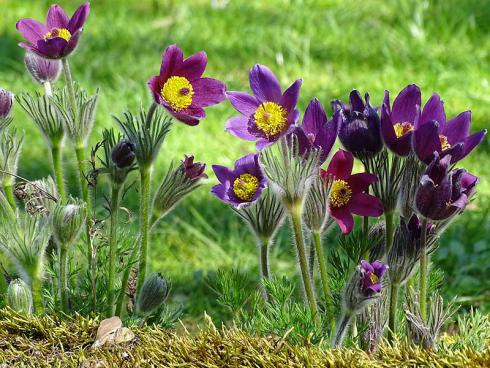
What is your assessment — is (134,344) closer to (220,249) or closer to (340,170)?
(340,170)

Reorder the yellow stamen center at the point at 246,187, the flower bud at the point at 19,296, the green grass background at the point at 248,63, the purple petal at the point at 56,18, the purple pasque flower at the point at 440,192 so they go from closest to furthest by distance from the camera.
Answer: the purple pasque flower at the point at 440,192, the yellow stamen center at the point at 246,187, the flower bud at the point at 19,296, the purple petal at the point at 56,18, the green grass background at the point at 248,63

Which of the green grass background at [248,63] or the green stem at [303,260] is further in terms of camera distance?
the green grass background at [248,63]

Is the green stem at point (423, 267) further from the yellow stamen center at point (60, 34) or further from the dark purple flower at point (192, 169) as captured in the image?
the yellow stamen center at point (60, 34)

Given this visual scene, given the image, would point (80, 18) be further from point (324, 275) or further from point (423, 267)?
point (423, 267)

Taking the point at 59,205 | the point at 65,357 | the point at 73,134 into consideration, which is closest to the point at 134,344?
the point at 65,357

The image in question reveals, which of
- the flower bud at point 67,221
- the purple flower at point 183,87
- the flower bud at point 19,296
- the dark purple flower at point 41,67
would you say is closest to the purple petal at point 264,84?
the purple flower at point 183,87

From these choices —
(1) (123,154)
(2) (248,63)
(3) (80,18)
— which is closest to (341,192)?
(1) (123,154)

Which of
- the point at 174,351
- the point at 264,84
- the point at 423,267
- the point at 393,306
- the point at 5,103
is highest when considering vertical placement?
the point at 264,84

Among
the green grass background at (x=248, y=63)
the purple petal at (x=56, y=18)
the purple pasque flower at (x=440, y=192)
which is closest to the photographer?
the purple pasque flower at (x=440, y=192)
